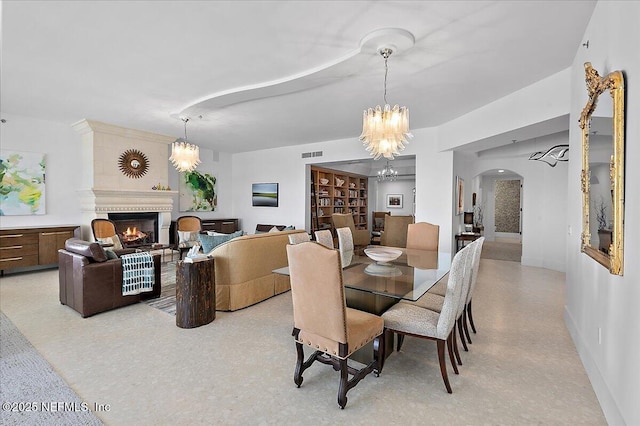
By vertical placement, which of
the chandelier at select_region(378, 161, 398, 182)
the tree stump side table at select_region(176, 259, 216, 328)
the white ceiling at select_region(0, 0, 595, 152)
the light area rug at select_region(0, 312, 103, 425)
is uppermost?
the white ceiling at select_region(0, 0, 595, 152)

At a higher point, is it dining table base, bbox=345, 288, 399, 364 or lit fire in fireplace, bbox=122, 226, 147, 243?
lit fire in fireplace, bbox=122, 226, 147, 243

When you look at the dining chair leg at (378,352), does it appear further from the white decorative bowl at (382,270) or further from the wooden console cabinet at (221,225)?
the wooden console cabinet at (221,225)

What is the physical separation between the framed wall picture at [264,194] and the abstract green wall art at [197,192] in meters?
1.12

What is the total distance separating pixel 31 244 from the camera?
18.5 ft

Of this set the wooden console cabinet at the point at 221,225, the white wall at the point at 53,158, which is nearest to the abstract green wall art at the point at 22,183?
the white wall at the point at 53,158

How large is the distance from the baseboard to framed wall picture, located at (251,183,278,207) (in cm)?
680

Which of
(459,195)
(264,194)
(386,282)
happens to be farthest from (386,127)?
(264,194)

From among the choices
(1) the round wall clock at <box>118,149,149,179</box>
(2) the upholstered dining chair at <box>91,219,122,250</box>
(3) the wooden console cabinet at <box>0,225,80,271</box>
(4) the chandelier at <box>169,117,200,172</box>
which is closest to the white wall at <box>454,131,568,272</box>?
(4) the chandelier at <box>169,117,200,172</box>

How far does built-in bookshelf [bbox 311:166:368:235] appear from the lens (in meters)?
8.77

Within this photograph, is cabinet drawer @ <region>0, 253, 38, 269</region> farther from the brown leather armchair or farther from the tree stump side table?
the tree stump side table

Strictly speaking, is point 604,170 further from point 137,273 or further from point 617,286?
point 137,273

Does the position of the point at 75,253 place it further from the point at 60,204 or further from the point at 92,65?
the point at 60,204

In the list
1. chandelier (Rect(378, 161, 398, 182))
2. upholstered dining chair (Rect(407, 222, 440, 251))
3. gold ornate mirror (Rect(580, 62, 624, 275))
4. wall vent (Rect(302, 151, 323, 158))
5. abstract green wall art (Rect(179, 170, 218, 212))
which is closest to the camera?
gold ornate mirror (Rect(580, 62, 624, 275))

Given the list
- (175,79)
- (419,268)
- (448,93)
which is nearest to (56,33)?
(175,79)
